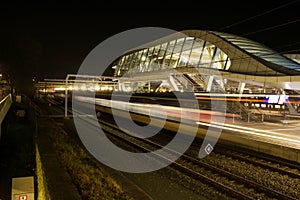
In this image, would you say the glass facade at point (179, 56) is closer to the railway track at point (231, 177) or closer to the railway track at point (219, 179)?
the railway track at point (231, 177)

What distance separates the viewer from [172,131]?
1777 centimetres

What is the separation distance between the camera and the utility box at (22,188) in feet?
16.7

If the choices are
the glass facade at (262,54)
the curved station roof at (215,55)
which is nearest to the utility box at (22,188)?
the curved station roof at (215,55)

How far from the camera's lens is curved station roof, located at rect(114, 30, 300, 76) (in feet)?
110

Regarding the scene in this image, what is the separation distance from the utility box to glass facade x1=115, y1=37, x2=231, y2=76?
3518cm

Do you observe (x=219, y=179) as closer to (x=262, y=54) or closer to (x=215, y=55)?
(x=262, y=54)

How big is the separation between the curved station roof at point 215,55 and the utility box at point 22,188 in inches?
1060

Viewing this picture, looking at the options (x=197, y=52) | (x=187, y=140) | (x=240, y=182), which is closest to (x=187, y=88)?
(x=197, y=52)

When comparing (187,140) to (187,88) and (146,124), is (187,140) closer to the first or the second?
(146,124)

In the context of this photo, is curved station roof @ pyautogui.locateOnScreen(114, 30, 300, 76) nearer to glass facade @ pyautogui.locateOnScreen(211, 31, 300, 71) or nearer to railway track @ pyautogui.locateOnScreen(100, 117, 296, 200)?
glass facade @ pyautogui.locateOnScreen(211, 31, 300, 71)

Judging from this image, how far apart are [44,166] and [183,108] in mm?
16466

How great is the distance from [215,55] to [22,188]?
38376 millimetres

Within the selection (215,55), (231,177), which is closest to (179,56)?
(215,55)

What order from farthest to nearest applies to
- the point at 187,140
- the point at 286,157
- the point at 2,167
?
1. the point at 187,140
2. the point at 2,167
3. the point at 286,157
